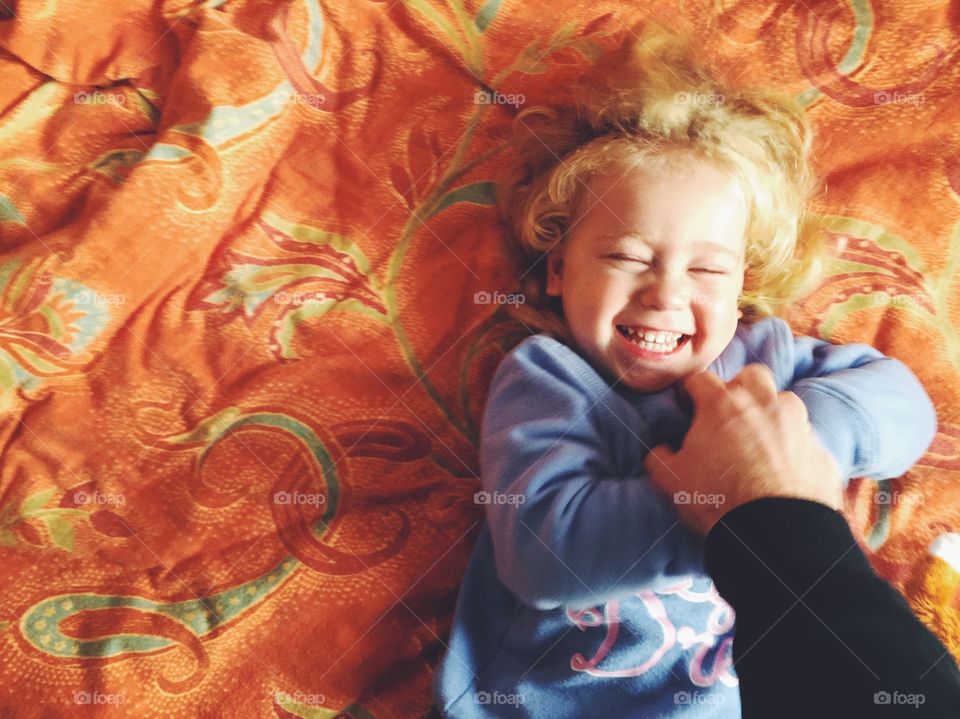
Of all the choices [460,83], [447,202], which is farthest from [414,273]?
[460,83]

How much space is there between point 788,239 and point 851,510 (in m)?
0.37

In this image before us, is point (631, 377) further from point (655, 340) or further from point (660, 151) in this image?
point (660, 151)

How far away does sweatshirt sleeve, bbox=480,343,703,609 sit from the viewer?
75 cm

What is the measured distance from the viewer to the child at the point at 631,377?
78cm

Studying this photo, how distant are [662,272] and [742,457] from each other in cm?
26

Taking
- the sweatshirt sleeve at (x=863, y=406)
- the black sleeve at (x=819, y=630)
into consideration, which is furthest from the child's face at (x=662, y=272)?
the black sleeve at (x=819, y=630)

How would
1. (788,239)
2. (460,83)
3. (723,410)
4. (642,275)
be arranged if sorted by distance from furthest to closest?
(460,83) → (788,239) → (642,275) → (723,410)

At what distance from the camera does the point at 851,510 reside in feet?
3.09

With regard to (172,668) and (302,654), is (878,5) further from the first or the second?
(172,668)

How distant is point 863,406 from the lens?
35.3 inches

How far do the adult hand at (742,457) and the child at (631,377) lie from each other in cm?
2

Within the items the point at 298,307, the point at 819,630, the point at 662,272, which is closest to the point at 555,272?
the point at 662,272

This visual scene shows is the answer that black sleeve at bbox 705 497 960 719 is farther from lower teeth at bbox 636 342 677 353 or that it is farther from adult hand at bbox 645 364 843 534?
lower teeth at bbox 636 342 677 353

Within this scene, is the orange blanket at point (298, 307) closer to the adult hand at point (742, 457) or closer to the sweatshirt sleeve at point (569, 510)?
the sweatshirt sleeve at point (569, 510)
